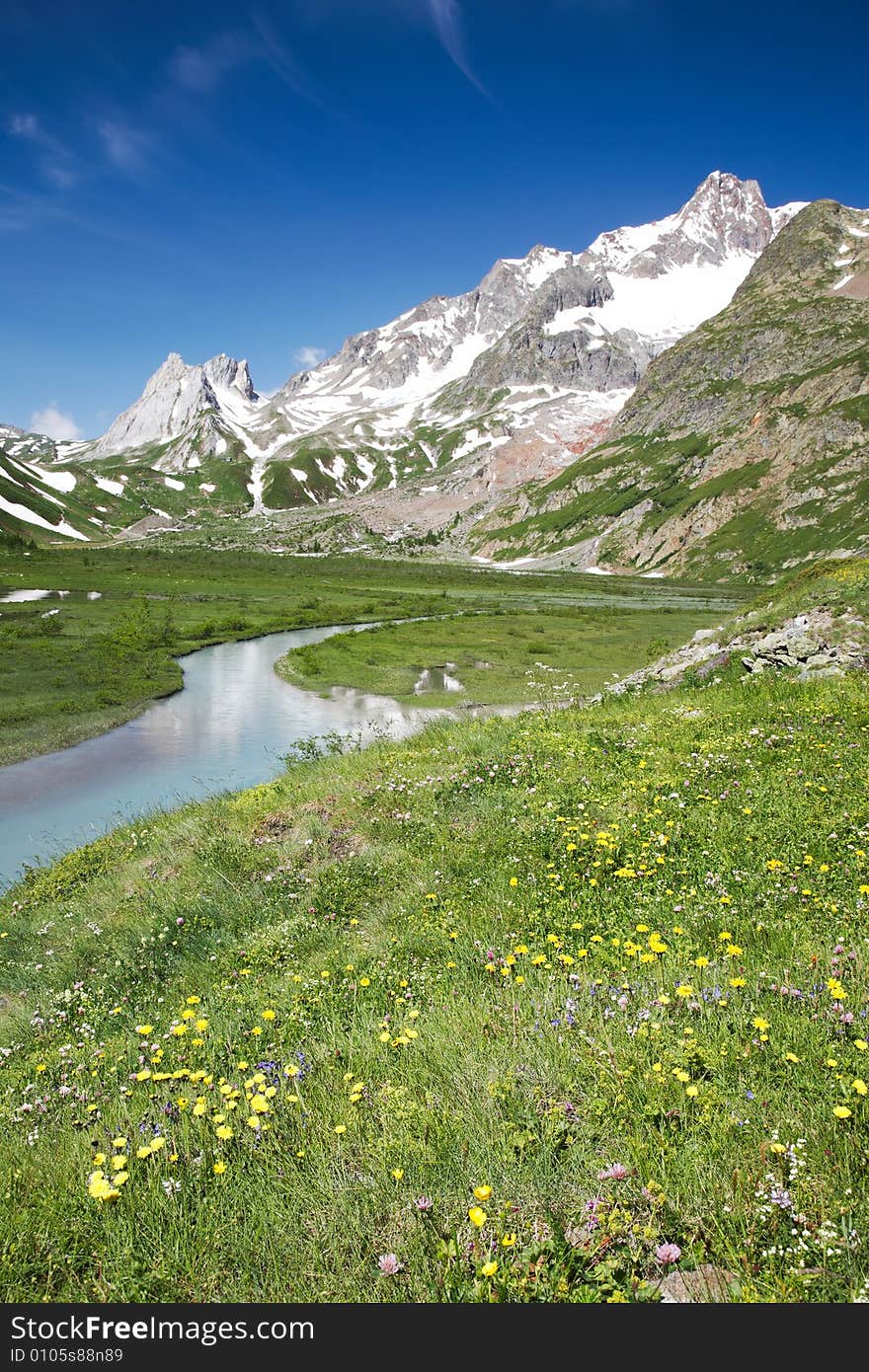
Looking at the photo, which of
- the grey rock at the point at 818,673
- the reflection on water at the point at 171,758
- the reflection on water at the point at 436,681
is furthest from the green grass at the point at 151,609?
the grey rock at the point at 818,673

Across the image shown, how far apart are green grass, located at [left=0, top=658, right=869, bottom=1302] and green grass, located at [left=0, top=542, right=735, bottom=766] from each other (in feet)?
86.8

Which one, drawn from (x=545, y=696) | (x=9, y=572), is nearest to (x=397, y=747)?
(x=545, y=696)

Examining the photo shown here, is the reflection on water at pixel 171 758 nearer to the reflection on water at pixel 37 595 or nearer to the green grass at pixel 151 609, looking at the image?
the green grass at pixel 151 609

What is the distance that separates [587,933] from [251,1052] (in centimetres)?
388

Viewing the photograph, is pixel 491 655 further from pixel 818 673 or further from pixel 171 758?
pixel 818 673

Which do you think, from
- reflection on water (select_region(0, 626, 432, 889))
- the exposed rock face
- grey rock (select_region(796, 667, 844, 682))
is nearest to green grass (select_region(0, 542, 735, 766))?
reflection on water (select_region(0, 626, 432, 889))

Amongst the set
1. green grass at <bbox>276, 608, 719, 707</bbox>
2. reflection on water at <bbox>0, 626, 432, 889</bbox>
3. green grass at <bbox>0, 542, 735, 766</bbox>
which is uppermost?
green grass at <bbox>0, 542, 735, 766</bbox>

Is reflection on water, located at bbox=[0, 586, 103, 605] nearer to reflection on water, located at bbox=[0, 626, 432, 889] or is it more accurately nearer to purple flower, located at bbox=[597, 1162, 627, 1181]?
reflection on water, located at bbox=[0, 626, 432, 889]

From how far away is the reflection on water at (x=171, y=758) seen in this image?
23.8 metres

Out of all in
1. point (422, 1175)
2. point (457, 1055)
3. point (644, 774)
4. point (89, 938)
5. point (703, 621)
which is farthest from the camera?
point (703, 621)

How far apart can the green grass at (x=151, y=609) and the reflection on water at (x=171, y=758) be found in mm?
2225

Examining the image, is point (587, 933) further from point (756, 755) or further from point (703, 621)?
point (703, 621)

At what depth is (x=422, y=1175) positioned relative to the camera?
15.1 feet

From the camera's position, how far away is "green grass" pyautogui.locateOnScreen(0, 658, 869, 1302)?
4.03 meters
